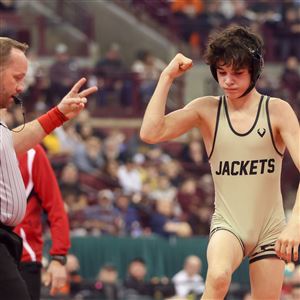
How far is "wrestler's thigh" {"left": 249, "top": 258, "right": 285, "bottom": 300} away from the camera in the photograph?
26.0 feet

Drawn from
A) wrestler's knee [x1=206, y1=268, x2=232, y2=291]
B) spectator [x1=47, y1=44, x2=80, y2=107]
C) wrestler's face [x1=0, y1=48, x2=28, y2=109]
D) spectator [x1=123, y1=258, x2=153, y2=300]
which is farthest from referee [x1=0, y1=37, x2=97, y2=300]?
spectator [x1=47, y1=44, x2=80, y2=107]

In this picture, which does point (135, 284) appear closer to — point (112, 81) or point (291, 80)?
point (112, 81)

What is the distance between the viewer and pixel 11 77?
7363 mm

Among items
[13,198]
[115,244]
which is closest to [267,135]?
[13,198]

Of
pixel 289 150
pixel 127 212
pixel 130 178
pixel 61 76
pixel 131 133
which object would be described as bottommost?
pixel 127 212

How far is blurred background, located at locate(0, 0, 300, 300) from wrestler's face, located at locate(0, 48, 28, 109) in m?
4.21

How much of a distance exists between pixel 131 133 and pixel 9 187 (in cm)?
1606

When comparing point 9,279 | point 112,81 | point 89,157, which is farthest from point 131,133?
point 9,279

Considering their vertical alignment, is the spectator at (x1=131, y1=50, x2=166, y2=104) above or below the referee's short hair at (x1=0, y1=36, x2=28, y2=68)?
below

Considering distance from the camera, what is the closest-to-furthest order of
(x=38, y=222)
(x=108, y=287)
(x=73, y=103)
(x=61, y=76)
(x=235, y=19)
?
(x=73, y=103), (x=38, y=222), (x=108, y=287), (x=61, y=76), (x=235, y=19)

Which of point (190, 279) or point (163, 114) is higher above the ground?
point (163, 114)

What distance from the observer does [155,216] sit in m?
17.9

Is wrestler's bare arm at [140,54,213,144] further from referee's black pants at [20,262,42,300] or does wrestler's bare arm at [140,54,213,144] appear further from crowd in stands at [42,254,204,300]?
crowd in stands at [42,254,204,300]

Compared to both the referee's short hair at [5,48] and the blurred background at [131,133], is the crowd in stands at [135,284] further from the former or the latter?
the referee's short hair at [5,48]
